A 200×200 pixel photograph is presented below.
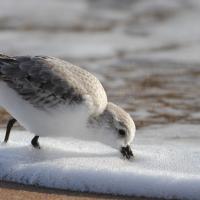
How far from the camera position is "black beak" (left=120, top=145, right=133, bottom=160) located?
4.56 meters

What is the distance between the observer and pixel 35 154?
452 cm

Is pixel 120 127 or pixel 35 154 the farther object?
pixel 120 127

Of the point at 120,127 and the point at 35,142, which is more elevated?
the point at 120,127

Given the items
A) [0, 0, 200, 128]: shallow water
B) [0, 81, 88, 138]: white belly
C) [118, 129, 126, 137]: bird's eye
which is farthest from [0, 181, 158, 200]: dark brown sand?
[0, 0, 200, 128]: shallow water

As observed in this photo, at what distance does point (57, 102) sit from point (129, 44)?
4.97 m

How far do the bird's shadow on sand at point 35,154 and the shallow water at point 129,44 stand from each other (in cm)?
117

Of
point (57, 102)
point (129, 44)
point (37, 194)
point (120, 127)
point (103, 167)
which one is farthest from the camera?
point (129, 44)

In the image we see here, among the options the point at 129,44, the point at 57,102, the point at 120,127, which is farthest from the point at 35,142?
the point at 129,44

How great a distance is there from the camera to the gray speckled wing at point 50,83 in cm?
451

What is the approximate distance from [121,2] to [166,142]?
730 cm

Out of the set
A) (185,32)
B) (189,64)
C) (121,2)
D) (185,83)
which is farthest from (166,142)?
(121,2)

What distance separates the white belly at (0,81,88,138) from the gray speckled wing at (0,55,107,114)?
0.04 meters

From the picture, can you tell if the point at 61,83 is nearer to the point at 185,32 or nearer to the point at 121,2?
the point at 185,32

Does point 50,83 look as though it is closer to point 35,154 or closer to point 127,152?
point 35,154
